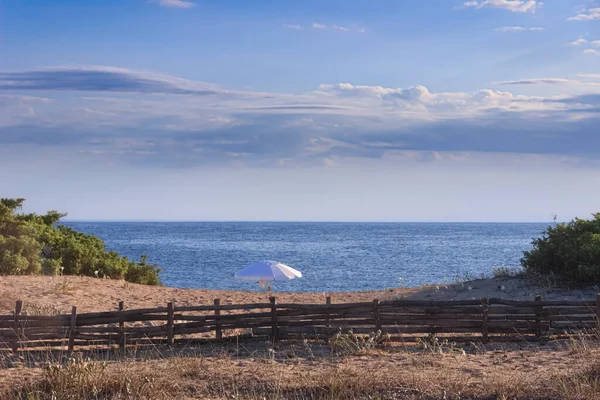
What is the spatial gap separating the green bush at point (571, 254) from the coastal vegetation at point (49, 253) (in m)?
12.9

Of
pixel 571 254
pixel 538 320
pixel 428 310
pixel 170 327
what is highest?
pixel 571 254

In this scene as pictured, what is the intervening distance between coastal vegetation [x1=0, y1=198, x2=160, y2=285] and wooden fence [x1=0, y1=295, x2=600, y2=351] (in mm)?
8071

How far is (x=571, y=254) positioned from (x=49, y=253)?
1644 cm

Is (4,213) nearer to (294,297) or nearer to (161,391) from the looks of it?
(294,297)

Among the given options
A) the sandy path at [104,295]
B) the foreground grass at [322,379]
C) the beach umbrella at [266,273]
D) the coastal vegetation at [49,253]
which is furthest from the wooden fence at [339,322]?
the coastal vegetation at [49,253]

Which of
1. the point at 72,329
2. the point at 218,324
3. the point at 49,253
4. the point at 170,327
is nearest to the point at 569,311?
the point at 218,324

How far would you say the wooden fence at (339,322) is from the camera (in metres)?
12.7

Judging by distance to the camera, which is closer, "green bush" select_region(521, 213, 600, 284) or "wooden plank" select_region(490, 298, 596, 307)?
"wooden plank" select_region(490, 298, 596, 307)

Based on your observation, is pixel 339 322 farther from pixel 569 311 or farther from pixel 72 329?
pixel 72 329

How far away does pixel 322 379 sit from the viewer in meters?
8.70

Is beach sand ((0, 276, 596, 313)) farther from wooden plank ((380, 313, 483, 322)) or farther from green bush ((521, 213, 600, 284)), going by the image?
wooden plank ((380, 313, 483, 322))

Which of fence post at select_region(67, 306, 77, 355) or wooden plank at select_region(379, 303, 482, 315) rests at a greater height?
wooden plank at select_region(379, 303, 482, 315)

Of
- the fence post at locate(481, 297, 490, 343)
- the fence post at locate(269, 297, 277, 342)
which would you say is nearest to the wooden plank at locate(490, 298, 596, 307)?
the fence post at locate(481, 297, 490, 343)

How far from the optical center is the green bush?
57.0ft
